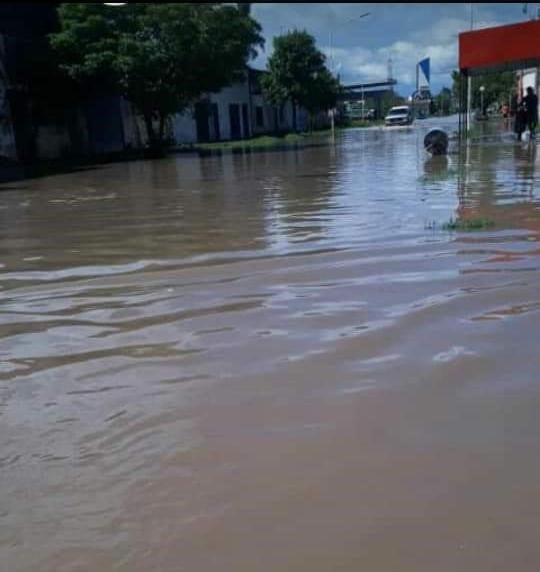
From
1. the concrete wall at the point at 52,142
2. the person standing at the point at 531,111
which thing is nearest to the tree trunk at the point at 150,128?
the concrete wall at the point at 52,142

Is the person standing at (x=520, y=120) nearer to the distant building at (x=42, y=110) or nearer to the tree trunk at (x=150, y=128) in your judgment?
the tree trunk at (x=150, y=128)

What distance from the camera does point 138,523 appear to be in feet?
7.25

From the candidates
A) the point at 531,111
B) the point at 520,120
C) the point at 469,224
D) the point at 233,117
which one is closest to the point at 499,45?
the point at 531,111

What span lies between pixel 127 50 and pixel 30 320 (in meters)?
23.8

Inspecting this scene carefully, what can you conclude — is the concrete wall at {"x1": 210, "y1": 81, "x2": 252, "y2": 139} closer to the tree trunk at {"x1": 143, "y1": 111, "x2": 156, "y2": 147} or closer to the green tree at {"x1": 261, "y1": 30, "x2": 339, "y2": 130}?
the green tree at {"x1": 261, "y1": 30, "x2": 339, "y2": 130}

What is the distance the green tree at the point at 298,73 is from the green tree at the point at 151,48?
20.2m

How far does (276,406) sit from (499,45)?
17520 mm

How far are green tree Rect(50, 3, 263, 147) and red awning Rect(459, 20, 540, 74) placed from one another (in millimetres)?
12822

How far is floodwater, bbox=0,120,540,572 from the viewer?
2.12m

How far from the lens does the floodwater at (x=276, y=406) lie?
2.12 metres

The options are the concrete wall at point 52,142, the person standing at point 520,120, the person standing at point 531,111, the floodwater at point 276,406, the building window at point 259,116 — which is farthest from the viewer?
the building window at point 259,116

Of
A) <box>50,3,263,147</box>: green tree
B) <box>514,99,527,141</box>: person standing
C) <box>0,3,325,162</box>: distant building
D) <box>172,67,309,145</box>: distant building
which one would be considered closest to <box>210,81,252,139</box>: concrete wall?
<box>172,67,309,145</box>: distant building

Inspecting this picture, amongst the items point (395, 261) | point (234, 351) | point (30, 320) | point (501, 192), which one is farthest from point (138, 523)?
point (501, 192)

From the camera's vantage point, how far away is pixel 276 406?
3.05m
